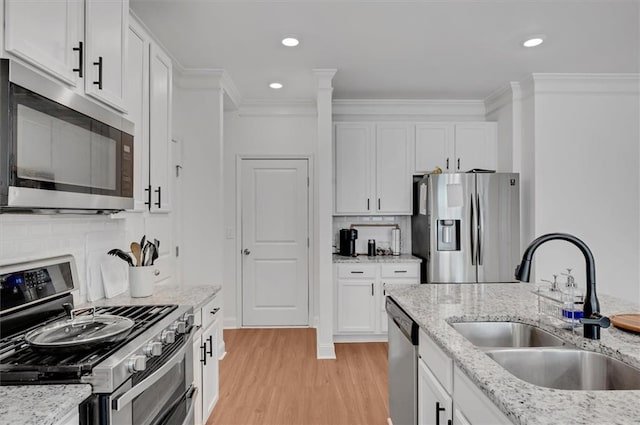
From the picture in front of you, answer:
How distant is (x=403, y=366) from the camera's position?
6.62 ft

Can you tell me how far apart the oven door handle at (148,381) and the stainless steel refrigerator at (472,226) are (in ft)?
9.34

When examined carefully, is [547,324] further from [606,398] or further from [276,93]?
[276,93]

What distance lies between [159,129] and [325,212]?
5.63 ft

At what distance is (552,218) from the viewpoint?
13.0ft

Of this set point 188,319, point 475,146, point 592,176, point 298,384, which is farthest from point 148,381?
point 592,176

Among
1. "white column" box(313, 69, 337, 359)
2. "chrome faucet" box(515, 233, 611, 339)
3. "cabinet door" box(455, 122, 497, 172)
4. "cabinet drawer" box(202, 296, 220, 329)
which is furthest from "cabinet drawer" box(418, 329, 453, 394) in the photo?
"cabinet door" box(455, 122, 497, 172)

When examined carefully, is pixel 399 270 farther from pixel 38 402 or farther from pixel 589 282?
pixel 38 402

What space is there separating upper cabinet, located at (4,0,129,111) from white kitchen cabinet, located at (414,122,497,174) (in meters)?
3.29

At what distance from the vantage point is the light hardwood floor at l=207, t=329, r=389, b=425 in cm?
263

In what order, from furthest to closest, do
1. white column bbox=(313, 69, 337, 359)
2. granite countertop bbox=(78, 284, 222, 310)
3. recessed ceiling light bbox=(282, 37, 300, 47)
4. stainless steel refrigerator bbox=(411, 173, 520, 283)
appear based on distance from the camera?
stainless steel refrigerator bbox=(411, 173, 520, 283) → white column bbox=(313, 69, 337, 359) → recessed ceiling light bbox=(282, 37, 300, 47) → granite countertop bbox=(78, 284, 222, 310)

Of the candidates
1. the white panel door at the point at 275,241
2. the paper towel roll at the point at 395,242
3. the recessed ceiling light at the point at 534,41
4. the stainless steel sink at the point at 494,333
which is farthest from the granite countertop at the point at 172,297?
the recessed ceiling light at the point at 534,41

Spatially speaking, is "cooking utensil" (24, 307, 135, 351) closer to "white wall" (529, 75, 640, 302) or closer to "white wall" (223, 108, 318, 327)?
"white wall" (223, 108, 318, 327)

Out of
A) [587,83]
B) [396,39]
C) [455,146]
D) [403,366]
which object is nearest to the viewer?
[403,366]

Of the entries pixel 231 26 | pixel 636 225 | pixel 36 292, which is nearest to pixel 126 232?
pixel 36 292
